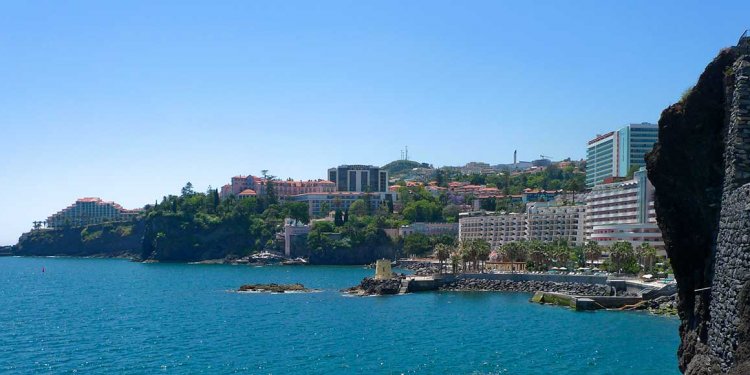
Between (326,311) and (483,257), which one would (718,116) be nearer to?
(326,311)

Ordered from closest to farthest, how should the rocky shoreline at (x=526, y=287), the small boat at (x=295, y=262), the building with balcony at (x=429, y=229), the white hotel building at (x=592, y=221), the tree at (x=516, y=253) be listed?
the rocky shoreline at (x=526, y=287) → the tree at (x=516, y=253) → the white hotel building at (x=592, y=221) → the small boat at (x=295, y=262) → the building with balcony at (x=429, y=229)

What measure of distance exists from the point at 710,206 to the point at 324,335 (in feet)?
131

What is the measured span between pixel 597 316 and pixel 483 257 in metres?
37.3

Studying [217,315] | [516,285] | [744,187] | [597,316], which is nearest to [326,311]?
[217,315]

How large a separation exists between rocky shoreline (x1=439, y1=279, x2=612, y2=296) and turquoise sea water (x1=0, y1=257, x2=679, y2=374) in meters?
3.65

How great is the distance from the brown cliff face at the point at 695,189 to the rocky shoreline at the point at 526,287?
6093 centimetres

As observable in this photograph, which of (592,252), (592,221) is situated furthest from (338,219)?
(592,252)

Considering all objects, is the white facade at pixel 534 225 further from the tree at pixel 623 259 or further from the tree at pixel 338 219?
the tree at pixel 623 259

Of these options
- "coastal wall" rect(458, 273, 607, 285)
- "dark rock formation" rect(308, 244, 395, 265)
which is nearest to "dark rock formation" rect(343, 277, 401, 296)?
"coastal wall" rect(458, 273, 607, 285)

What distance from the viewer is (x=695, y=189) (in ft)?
62.4

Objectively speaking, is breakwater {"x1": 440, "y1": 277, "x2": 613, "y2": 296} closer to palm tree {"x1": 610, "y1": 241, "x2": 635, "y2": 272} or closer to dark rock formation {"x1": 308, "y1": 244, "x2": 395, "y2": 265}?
palm tree {"x1": 610, "y1": 241, "x2": 635, "y2": 272}

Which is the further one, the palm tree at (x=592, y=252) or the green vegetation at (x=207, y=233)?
the green vegetation at (x=207, y=233)

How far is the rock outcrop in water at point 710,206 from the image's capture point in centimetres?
1575

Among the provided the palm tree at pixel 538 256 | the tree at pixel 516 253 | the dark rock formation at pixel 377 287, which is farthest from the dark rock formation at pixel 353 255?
the dark rock formation at pixel 377 287
